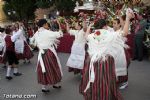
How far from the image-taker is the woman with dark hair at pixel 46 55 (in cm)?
643

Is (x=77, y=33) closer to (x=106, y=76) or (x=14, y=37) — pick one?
(x=14, y=37)

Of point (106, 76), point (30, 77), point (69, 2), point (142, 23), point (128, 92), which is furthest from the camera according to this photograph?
point (69, 2)

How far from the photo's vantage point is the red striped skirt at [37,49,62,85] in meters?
6.57

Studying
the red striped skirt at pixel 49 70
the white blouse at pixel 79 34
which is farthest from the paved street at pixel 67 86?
the white blouse at pixel 79 34

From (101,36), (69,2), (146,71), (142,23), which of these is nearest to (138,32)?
(142,23)

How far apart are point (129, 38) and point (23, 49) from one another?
3359mm

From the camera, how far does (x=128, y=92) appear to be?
21.8 feet

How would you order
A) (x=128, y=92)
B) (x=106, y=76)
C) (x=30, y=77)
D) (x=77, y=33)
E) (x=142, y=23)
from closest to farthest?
(x=106, y=76) → (x=128, y=92) → (x=77, y=33) → (x=30, y=77) → (x=142, y=23)

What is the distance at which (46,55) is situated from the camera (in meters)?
6.57

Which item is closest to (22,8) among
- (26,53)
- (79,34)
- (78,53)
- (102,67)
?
(26,53)

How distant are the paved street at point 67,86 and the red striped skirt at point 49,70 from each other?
0.30 meters

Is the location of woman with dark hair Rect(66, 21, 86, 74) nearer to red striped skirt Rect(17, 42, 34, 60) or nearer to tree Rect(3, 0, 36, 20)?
red striped skirt Rect(17, 42, 34, 60)

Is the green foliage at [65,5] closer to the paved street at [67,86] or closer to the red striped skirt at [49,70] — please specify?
the paved street at [67,86]

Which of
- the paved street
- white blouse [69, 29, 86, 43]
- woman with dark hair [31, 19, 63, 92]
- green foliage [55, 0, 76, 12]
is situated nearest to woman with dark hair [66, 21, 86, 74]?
white blouse [69, 29, 86, 43]
